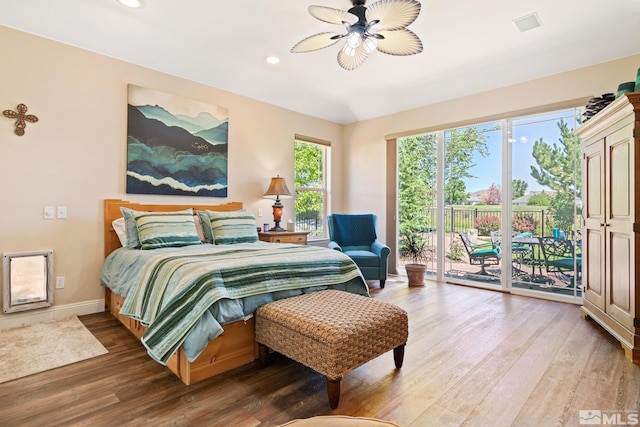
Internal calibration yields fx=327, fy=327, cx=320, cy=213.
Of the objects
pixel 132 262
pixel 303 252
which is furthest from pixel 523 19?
pixel 132 262

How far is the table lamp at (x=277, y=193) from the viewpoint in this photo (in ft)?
14.5

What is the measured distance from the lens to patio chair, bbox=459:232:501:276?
4.31 metres

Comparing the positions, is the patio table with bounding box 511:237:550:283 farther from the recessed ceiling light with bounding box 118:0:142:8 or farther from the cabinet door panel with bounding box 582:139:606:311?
the recessed ceiling light with bounding box 118:0:142:8

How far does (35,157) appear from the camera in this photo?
292 centimetres

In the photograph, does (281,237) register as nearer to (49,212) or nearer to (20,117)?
(49,212)

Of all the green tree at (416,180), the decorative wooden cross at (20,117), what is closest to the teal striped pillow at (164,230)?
the decorative wooden cross at (20,117)

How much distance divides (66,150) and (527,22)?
435 centimetres

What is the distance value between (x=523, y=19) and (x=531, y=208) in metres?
2.17

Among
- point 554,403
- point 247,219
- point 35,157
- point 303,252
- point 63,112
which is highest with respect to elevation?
point 63,112

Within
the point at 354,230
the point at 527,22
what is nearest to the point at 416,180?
the point at 354,230

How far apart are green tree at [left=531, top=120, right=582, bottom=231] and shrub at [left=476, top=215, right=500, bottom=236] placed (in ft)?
2.04

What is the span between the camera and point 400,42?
2.64 meters

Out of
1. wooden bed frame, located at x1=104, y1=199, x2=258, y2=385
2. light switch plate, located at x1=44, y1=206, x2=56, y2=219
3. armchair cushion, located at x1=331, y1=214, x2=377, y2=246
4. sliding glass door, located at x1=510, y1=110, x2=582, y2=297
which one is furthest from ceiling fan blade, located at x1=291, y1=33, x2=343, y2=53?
sliding glass door, located at x1=510, y1=110, x2=582, y2=297

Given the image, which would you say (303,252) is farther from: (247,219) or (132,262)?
(132,262)
